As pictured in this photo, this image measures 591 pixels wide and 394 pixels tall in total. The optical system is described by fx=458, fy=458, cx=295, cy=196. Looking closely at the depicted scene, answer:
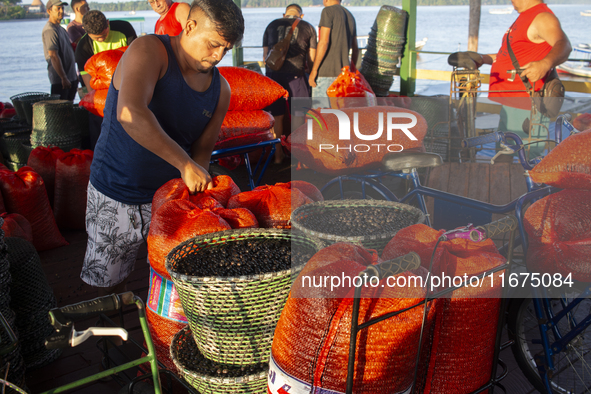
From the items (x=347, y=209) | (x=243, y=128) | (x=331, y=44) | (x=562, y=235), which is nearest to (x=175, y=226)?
(x=347, y=209)

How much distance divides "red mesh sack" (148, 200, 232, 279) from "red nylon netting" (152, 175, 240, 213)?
8 cm

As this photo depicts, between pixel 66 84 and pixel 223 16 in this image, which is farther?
pixel 66 84

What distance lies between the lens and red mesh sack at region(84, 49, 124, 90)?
3258 mm

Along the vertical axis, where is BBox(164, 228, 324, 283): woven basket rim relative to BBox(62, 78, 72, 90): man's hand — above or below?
→ below

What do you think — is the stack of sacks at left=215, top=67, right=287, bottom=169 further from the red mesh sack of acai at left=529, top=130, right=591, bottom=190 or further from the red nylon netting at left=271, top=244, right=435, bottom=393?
the red nylon netting at left=271, top=244, right=435, bottom=393

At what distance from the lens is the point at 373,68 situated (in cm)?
575

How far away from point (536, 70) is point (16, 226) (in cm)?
337

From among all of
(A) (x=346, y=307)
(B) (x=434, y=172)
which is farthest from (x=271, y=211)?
(B) (x=434, y=172)

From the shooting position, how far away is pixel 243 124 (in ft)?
10.5

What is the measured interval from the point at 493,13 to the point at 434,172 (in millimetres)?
85808

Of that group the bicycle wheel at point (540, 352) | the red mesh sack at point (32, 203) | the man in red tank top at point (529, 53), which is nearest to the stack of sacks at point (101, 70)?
the red mesh sack at point (32, 203)

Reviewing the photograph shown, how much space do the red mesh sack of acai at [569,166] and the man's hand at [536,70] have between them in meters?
1.77

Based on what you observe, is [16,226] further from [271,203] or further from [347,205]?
[347,205]

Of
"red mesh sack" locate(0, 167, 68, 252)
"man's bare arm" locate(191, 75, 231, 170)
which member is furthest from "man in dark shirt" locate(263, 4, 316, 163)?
"man's bare arm" locate(191, 75, 231, 170)
